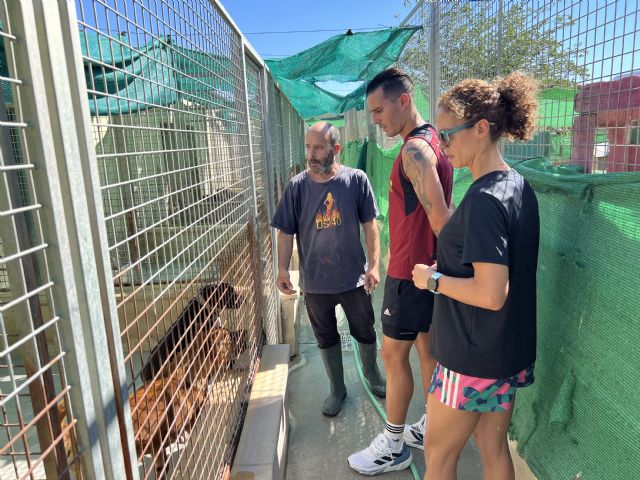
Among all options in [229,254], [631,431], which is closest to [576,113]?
[631,431]

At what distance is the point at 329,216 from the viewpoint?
311 centimetres

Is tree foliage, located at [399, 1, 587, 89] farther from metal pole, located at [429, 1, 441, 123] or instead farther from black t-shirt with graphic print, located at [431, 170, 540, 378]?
black t-shirt with graphic print, located at [431, 170, 540, 378]

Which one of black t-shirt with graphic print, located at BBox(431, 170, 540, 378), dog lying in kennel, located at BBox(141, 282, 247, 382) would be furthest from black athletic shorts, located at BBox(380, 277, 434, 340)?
dog lying in kennel, located at BBox(141, 282, 247, 382)

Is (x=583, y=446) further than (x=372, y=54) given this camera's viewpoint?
No

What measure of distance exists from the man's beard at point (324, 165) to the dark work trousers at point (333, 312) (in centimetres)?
87

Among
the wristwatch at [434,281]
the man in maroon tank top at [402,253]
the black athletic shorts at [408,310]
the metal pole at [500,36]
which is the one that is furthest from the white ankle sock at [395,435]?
the metal pole at [500,36]

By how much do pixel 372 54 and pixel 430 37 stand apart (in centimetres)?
108

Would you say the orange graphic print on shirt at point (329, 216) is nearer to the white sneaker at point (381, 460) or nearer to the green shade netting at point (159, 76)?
the green shade netting at point (159, 76)

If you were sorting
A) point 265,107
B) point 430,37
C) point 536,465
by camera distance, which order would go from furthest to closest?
point 430,37 → point 265,107 → point 536,465

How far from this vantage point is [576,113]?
2100 millimetres

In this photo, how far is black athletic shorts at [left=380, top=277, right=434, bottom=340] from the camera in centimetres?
246

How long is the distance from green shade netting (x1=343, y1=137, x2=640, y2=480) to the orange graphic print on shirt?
1.25 m

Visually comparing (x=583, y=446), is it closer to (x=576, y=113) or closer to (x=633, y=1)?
(x=576, y=113)

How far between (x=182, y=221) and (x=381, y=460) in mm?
1869
